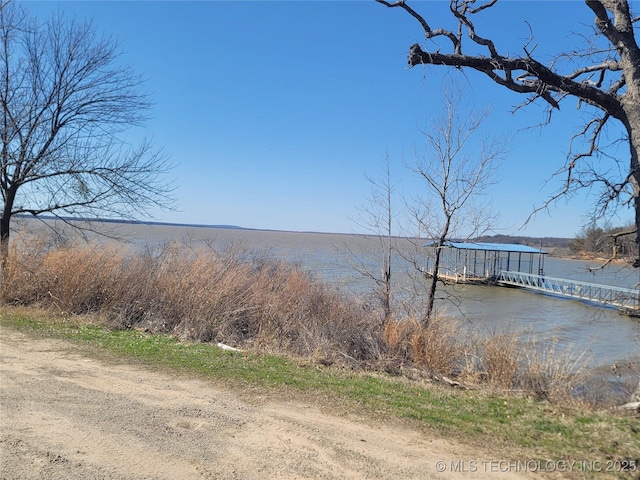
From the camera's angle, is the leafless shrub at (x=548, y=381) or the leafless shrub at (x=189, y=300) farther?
the leafless shrub at (x=189, y=300)

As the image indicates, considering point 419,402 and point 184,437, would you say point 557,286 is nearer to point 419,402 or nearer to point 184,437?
point 419,402

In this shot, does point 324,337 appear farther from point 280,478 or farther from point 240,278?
point 280,478

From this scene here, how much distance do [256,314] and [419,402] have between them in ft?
21.4

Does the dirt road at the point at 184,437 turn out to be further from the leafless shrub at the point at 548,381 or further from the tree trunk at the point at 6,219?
the tree trunk at the point at 6,219

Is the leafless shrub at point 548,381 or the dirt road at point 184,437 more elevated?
the dirt road at point 184,437

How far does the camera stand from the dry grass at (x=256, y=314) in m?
8.75

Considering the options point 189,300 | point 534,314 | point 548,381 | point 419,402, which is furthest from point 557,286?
point 419,402

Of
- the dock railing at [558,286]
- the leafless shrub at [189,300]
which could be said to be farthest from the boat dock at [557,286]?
the leafless shrub at [189,300]

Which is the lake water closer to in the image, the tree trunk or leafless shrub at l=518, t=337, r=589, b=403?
leafless shrub at l=518, t=337, r=589, b=403

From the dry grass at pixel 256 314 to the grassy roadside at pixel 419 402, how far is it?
1.34 m

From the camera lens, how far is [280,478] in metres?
3.60

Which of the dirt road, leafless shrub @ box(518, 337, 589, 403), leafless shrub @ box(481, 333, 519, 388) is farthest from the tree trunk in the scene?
leafless shrub @ box(518, 337, 589, 403)

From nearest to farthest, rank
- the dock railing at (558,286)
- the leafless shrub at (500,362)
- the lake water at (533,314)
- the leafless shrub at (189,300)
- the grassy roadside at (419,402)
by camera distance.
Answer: the grassy roadside at (419,402), the leafless shrub at (500,362), the leafless shrub at (189,300), the lake water at (533,314), the dock railing at (558,286)

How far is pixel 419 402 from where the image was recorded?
5.80 meters
